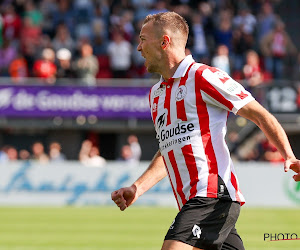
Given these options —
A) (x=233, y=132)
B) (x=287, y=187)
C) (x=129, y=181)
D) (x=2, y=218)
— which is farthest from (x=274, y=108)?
(x=2, y=218)

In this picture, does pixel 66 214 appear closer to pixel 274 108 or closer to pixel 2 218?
pixel 2 218

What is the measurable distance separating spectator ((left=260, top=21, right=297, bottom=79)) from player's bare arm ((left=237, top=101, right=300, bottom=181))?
18255 millimetres

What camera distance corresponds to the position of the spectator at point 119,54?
22.8m

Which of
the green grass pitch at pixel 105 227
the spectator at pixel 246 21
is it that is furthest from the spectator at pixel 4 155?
the spectator at pixel 246 21

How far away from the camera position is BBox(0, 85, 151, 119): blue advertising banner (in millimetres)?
23094

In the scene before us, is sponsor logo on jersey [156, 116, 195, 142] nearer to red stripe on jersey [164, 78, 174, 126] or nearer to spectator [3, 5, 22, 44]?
red stripe on jersey [164, 78, 174, 126]

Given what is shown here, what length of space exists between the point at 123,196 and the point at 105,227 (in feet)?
28.5

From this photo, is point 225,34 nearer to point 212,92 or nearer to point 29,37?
point 29,37

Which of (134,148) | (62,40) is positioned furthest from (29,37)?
(134,148)

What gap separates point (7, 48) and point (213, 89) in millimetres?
18994

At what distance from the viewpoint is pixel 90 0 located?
81.7 feet

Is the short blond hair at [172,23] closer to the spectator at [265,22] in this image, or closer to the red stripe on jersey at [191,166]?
the red stripe on jersey at [191,166]

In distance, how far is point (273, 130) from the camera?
4945mm

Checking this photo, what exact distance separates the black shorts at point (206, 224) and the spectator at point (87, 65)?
16732 millimetres
